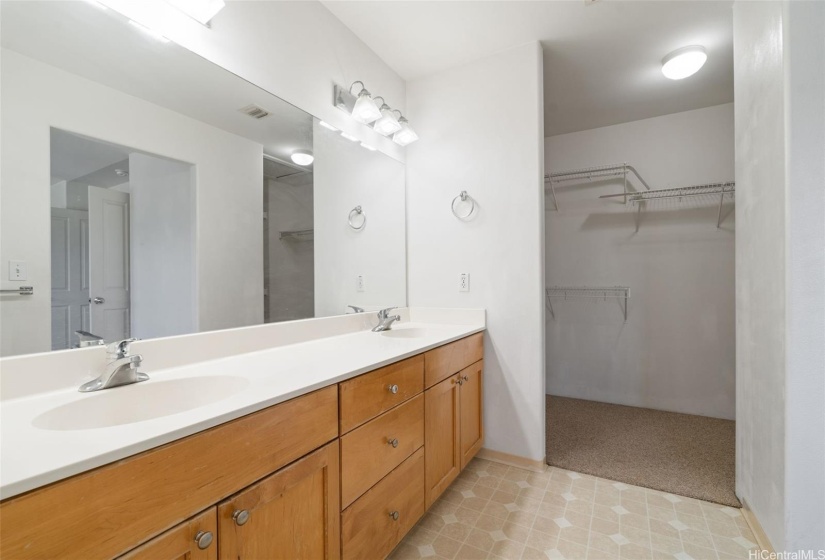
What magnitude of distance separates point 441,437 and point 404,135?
5.64 ft

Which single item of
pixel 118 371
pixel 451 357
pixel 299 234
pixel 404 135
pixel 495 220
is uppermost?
pixel 404 135

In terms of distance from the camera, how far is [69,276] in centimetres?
97

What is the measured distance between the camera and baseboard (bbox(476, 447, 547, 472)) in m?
2.05

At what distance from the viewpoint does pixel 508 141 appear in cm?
213

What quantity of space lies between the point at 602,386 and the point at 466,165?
2.34m

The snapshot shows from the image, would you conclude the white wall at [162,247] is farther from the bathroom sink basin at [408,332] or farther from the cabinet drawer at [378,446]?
the bathroom sink basin at [408,332]

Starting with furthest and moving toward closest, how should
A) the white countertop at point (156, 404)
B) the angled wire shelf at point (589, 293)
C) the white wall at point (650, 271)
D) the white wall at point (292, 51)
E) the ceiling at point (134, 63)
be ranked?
the angled wire shelf at point (589, 293), the white wall at point (650, 271), the white wall at point (292, 51), the ceiling at point (134, 63), the white countertop at point (156, 404)

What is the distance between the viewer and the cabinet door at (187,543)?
638 mm

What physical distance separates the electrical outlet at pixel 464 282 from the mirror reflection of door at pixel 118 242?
4.77 feet

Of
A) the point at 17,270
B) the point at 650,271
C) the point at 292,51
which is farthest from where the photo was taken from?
the point at 650,271

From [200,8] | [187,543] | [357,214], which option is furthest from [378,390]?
[200,8]

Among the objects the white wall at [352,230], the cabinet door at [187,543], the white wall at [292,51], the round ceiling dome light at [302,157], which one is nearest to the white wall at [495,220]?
the white wall at [352,230]

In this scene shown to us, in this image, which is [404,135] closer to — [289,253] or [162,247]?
[289,253]

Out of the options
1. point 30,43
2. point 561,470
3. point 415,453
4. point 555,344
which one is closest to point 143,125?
point 30,43
